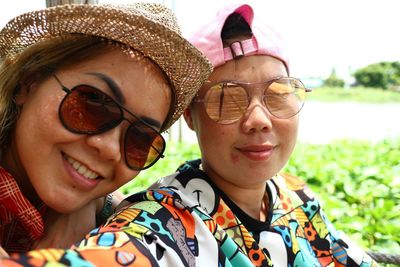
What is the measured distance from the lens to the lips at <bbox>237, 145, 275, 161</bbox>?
1613mm

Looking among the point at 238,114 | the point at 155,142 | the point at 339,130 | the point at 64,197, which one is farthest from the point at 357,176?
the point at 339,130

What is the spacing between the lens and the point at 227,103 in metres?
1.60

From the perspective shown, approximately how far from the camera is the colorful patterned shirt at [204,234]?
104 centimetres

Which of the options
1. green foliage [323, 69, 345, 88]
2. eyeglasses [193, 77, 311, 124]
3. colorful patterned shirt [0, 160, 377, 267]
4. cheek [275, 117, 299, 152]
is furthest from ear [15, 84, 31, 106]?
green foliage [323, 69, 345, 88]

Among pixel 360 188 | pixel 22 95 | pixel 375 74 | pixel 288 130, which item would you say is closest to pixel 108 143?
pixel 22 95

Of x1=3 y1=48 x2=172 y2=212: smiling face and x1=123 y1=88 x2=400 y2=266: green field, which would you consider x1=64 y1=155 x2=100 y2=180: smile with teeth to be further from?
x1=123 y1=88 x2=400 y2=266: green field

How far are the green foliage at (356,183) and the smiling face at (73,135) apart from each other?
2180 mm

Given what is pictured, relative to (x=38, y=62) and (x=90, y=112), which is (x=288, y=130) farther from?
(x=38, y=62)

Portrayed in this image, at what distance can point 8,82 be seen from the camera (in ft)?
4.34

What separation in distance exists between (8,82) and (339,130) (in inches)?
432

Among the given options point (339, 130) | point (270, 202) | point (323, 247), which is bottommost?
point (339, 130)

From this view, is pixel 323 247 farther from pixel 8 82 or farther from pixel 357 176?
pixel 357 176

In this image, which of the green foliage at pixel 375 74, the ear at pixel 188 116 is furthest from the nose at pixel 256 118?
the green foliage at pixel 375 74

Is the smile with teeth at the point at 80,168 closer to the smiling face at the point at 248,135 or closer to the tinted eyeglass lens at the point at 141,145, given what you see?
the tinted eyeglass lens at the point at 141,145
